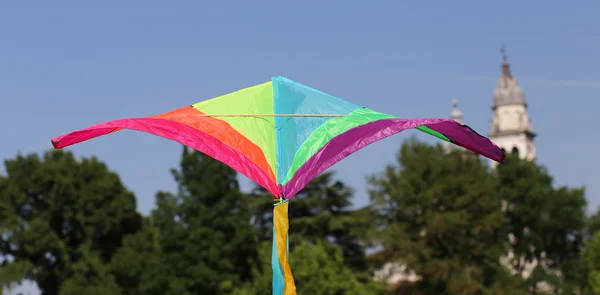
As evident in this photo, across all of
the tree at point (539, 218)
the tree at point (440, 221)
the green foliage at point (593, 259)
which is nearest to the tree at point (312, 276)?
the tree at point (440, 221)

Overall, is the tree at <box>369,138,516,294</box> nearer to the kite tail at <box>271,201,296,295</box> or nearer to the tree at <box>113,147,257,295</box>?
the tree at <box>113,147,257,295</box>

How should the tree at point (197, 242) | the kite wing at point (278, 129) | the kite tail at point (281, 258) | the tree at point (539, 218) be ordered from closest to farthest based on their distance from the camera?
the kite tail at point (281, 258) < the kite wing at point (278, 129) < the tree at point (197, 242) < the tree at point (539, 218)

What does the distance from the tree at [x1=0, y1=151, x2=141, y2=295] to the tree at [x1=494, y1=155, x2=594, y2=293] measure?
27933mm

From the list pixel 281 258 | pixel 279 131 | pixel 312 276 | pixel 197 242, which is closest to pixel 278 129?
pixel 279 131

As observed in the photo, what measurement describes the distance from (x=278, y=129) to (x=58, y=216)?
2250 inches

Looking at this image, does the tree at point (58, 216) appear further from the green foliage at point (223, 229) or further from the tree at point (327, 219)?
the tree at point (327, 219)

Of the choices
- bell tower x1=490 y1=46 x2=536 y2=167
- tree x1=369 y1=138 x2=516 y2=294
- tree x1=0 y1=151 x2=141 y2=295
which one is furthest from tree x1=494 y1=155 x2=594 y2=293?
bell tower x1=490 y1=46 x2=536 y2=167

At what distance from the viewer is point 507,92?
449ft

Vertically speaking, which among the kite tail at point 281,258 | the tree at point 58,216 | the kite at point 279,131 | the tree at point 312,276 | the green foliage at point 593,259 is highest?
the tree at point 58,216

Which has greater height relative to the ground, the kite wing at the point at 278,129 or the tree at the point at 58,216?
the tree at the point at 58,216

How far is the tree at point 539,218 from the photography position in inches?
3238

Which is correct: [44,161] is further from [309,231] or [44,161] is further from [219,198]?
[309,231]

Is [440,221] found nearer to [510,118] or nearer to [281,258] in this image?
[281,258]

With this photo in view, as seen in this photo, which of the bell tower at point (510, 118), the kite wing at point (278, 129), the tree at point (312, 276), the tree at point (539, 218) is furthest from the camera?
the bell tower at point (510, 118)
